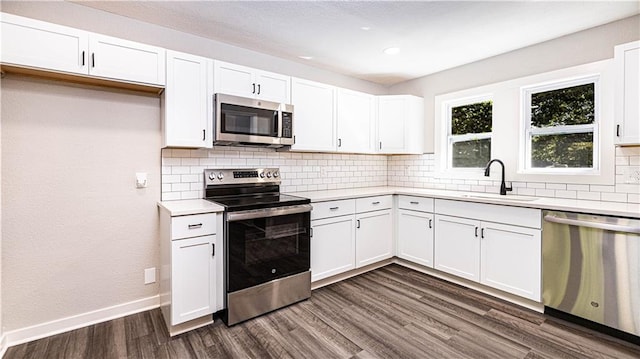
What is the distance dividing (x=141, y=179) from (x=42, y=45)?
3.56 feet

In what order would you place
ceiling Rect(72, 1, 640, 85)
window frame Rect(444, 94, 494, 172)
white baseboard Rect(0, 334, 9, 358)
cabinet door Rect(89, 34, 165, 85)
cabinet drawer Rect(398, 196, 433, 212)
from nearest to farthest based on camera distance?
white baseboard Rect(0, 334, 9, 358) < cabinet door Rect(89, 34, 165, 85) < ceiling Rect(72, 1, 640, 85) < cabinet drawer Rect(398, 196, 433, 212) < window frame Rect(444, 94, 494, 172)

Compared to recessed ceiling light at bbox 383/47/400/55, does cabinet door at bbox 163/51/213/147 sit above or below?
below

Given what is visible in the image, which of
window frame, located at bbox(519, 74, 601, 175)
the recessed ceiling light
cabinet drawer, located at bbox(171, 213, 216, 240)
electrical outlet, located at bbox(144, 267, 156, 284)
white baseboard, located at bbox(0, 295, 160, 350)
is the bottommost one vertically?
white baseboard, located at bbox(0, 295, 160, 350)

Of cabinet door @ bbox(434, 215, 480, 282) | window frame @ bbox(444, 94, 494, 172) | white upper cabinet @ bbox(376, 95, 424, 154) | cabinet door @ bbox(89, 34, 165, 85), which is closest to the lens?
cabinet door @ bbox(89, 34, 165, 85)

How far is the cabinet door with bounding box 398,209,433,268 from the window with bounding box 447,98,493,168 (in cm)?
93

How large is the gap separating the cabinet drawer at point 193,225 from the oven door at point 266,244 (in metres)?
0.14

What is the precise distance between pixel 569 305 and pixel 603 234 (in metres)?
0.61

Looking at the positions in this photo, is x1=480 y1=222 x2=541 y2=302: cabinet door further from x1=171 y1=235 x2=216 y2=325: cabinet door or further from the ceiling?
x1=171 y1=235 x2=216 y2=325: cabinet door

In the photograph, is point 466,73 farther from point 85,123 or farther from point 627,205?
point 85,123

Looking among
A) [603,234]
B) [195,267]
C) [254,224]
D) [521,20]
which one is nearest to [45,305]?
[195,267]

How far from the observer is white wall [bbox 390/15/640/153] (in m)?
2.56

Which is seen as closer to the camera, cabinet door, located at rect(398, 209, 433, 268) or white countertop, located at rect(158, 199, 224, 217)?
white countertop, located at rect(158, 199, 224, 217)

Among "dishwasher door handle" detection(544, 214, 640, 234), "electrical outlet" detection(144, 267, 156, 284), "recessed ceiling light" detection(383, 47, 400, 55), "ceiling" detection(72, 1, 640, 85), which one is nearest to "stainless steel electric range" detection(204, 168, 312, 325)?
"electrical outlet" detection(144, 267, 156, 284)

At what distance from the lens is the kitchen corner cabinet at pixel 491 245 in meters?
2.55
